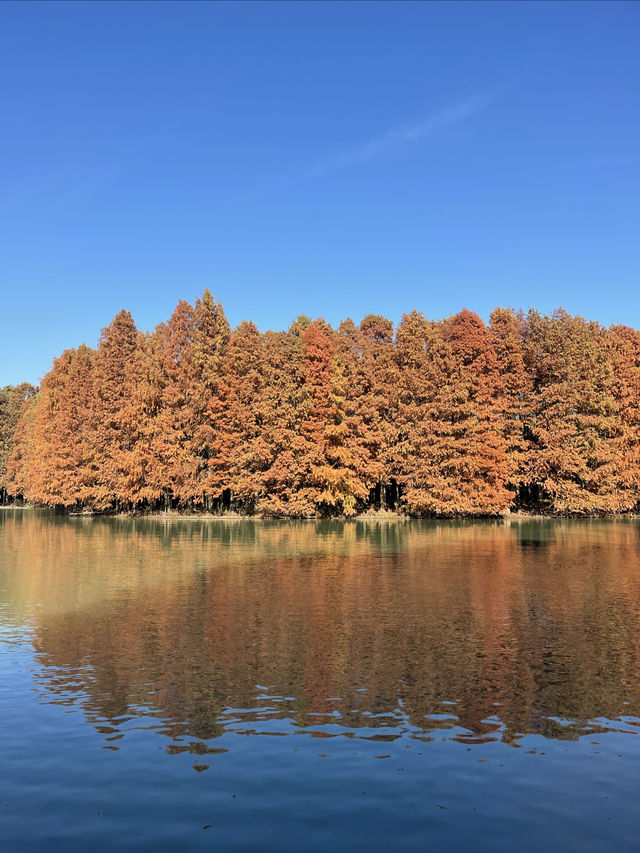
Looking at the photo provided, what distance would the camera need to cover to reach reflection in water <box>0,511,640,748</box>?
1222cm

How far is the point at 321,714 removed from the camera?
12359 millimetres

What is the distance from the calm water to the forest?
39.7 meters

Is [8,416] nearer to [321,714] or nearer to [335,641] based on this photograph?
[335,641]

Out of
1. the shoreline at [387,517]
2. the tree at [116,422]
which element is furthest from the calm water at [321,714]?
the tree at [116,422]

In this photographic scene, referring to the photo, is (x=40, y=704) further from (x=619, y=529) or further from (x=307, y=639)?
(x=619, y=529)

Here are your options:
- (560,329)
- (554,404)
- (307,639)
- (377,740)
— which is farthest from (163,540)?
(560,329)

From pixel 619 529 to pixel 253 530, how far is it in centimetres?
2941

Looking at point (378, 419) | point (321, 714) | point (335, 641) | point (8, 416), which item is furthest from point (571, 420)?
point (8, 416)

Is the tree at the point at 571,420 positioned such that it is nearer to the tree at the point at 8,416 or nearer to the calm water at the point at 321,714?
the calm water at the point at 321,714

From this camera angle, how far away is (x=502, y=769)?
9.98 m

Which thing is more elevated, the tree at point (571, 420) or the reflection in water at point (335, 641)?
the tree at point (571, 420)

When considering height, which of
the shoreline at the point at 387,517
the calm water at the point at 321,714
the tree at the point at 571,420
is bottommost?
the calm water at the point at 321,714

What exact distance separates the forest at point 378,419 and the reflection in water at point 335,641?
3031cm

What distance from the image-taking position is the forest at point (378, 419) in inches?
2623
